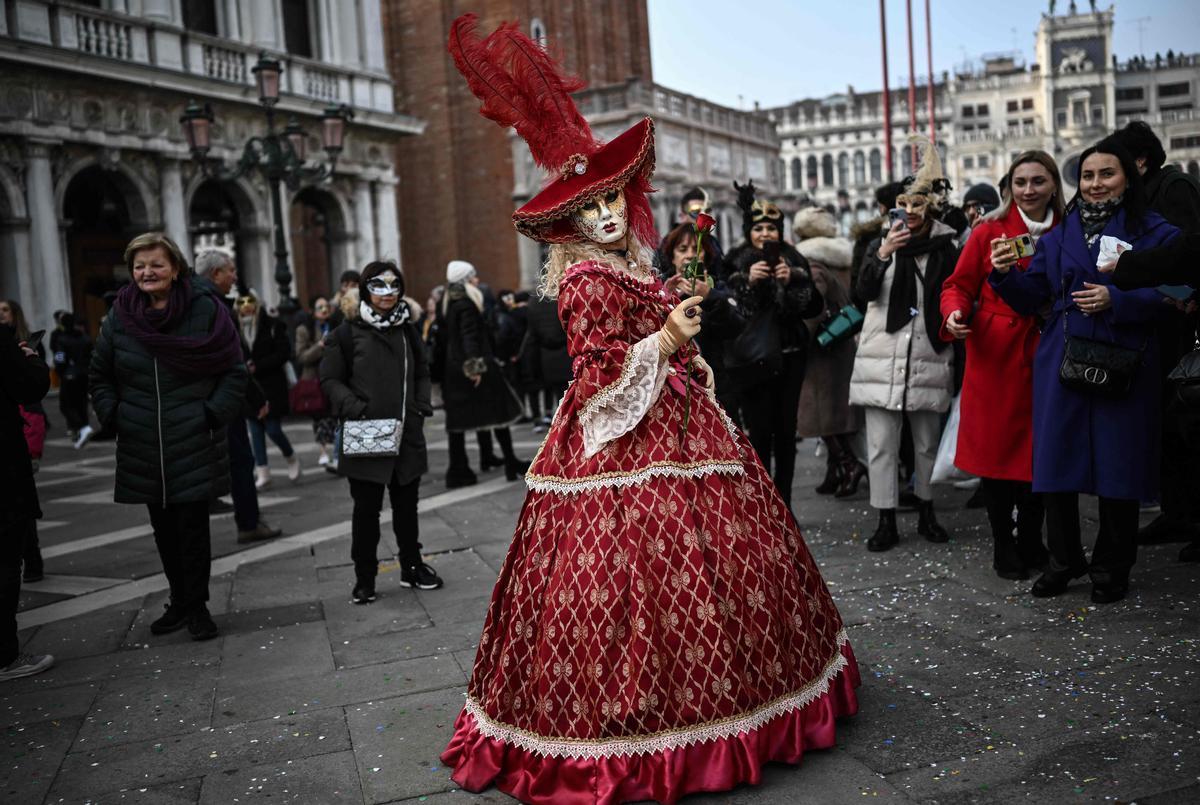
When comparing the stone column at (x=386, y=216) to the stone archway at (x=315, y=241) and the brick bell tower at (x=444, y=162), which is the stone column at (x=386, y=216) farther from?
the brick bell tower at (x=444, y=162)

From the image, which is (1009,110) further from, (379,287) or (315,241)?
(379,287)

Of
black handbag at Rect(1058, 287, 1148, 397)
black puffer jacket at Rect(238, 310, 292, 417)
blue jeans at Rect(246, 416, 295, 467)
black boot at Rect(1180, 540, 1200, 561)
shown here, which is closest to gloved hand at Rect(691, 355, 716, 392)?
black handbag at Rect(1058, 287, 1148, 397)

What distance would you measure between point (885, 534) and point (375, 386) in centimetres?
284

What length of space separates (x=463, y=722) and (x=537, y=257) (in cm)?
2760

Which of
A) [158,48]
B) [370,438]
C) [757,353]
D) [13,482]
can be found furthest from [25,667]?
[158,48]

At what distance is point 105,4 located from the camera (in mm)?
19062

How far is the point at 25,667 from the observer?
4.73 m

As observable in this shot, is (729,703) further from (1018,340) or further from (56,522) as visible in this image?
(56,522)

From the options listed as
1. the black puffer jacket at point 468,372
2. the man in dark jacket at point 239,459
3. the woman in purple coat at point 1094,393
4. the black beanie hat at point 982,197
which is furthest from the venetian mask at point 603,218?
the black puffer jacket at point 468,372

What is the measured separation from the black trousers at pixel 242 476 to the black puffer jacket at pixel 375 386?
1807 millimetres

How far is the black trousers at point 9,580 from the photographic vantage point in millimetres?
4668

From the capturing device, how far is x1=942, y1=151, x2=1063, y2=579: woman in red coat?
493 centimetres

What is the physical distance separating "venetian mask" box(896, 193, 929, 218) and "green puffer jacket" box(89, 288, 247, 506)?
12.0 ft

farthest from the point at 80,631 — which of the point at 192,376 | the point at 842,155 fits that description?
the point at 842,155
